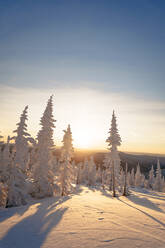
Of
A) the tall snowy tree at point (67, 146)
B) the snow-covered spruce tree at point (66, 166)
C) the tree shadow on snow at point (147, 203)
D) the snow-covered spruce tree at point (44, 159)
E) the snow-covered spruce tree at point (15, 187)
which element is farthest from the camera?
the tall snowy tree at point (67, 146)

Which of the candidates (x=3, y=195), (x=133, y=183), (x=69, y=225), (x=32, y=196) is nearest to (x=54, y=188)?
(x=32, y=196)

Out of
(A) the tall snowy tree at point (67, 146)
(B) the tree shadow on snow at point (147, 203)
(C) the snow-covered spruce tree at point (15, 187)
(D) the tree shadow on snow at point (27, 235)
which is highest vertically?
(A) the tall snowy tree at point (67, 146)

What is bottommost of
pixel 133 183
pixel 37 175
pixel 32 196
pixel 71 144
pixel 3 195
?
pixel 133 183

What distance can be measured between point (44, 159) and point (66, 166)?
→ 5.53 metres

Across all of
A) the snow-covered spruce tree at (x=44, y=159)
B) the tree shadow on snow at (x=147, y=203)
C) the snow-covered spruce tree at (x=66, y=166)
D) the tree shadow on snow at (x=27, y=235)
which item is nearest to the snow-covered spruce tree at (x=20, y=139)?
the snow-covered spruce tree at (x=44, y=159)

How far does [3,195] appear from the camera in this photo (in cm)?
2022

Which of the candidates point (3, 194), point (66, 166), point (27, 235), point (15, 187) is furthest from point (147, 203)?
point (27, 235)

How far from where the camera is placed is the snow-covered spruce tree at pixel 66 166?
2936 centimetres

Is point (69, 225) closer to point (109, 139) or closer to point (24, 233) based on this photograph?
point (24, 233)

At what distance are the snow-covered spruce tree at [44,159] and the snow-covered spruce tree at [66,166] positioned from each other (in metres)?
3.32

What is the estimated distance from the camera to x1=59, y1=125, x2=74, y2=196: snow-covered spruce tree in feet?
96.3

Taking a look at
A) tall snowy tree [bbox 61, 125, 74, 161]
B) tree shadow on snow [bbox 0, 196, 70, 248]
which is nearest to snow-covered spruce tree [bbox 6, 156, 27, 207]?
tall snowy tree [bbox 61, 125, 74, 161]

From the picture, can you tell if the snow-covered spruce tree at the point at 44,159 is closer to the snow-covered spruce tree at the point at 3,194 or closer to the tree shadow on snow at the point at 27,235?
the snow-covered spruce tree at the point at 3,194

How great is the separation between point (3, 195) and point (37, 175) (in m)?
5.99
